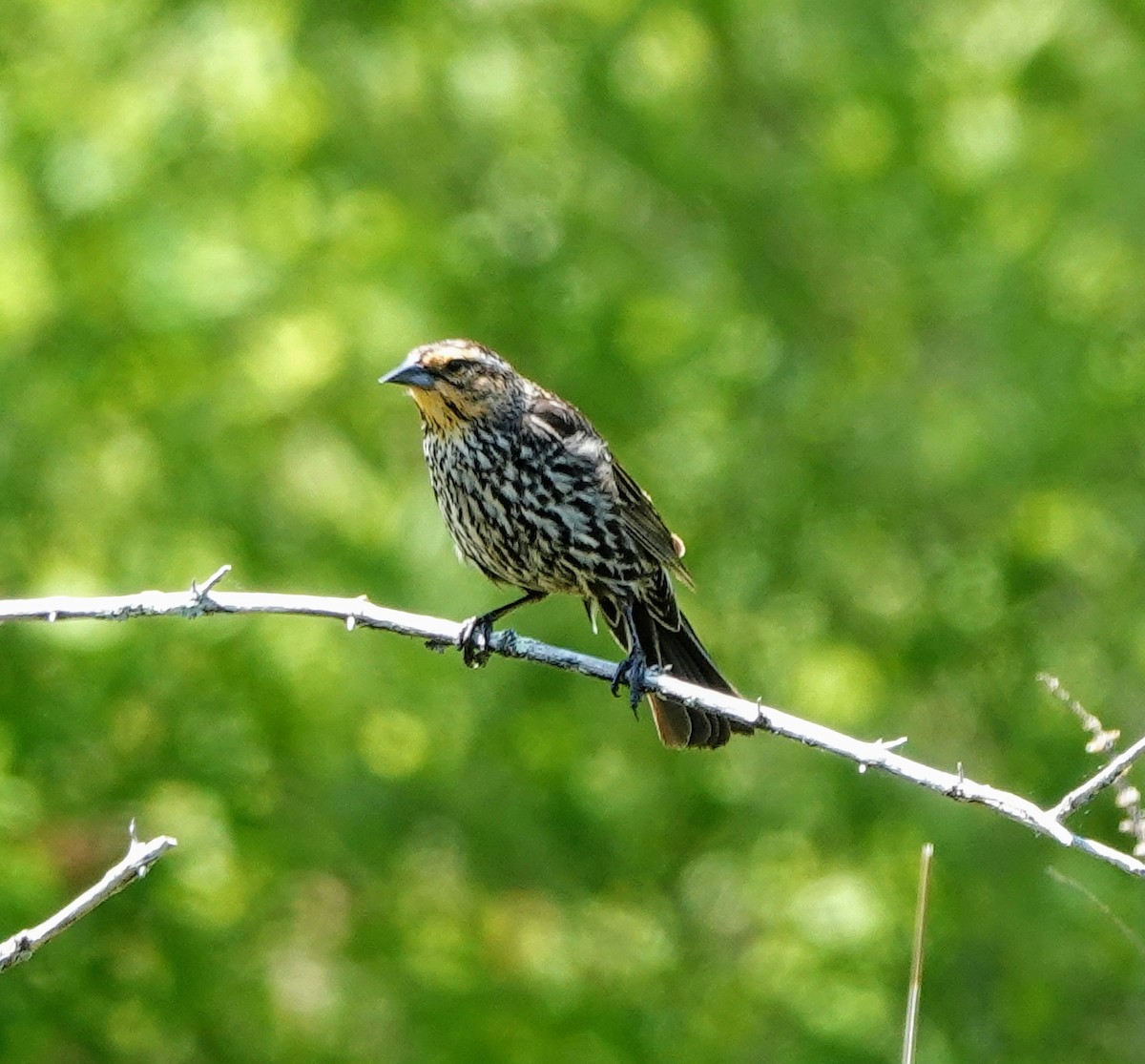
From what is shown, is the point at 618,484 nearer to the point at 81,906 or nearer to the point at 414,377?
the point at 414,377

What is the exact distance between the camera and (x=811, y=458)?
851 centimetres

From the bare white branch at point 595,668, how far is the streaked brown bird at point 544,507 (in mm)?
973

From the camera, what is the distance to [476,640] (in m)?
5.08

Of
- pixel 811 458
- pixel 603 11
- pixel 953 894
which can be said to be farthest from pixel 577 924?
pixel 603 11

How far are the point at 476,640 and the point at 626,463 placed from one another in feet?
11.2

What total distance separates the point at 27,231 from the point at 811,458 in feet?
11.2

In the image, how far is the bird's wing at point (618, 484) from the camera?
5.46 metres

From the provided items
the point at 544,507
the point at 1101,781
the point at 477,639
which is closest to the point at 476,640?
the point at 477,639

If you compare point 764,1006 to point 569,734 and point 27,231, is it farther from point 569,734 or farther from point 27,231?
point 27,231

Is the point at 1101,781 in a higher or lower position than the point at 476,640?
lower

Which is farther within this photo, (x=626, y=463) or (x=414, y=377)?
(x=626, y=463)

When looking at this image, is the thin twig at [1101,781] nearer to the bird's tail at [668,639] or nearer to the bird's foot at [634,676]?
the bird's foot at [634,676]

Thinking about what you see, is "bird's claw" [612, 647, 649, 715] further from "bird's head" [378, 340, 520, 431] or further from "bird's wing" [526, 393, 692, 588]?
"bird's head" [378, 340, 520, 431]

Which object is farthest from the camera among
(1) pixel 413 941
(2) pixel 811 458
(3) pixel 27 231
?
(2) pixel 811 458
